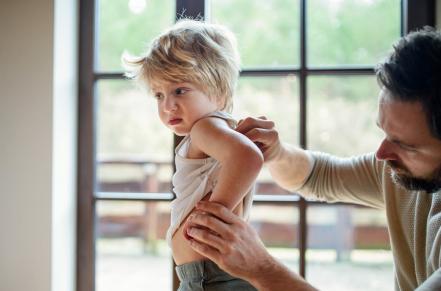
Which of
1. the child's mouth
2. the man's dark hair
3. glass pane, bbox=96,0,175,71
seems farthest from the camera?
glass pane, bbox=96,0,175,71

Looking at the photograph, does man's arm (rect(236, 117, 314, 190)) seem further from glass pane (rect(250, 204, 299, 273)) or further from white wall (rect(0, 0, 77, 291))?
white wall (rect(0, 0, 77, 291))

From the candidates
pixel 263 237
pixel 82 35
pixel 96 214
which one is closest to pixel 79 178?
pixel 96 214

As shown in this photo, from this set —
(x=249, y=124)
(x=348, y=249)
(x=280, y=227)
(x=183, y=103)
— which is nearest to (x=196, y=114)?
(x=183, y=103)

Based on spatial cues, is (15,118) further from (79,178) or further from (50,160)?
(79,178)

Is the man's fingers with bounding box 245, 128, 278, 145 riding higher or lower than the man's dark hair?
lower

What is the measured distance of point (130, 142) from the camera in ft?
6.59

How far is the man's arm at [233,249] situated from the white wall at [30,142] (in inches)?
31.0

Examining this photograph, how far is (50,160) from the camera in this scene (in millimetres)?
1730

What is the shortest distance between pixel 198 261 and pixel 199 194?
17cm

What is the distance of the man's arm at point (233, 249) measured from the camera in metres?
1.16

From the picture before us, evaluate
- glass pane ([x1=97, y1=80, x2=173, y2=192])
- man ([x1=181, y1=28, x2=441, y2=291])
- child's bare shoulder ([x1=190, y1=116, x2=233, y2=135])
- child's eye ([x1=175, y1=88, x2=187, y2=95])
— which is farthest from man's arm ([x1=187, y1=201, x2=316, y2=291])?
glass pane ([x1=97, y1=80, x2=173, y2=192])

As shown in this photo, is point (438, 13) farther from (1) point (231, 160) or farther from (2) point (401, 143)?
(1) point (231, 160)

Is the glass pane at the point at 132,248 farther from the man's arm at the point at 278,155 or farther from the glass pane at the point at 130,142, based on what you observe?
the man's arm at the point at 278,155

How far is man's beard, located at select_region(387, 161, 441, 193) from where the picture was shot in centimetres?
119
